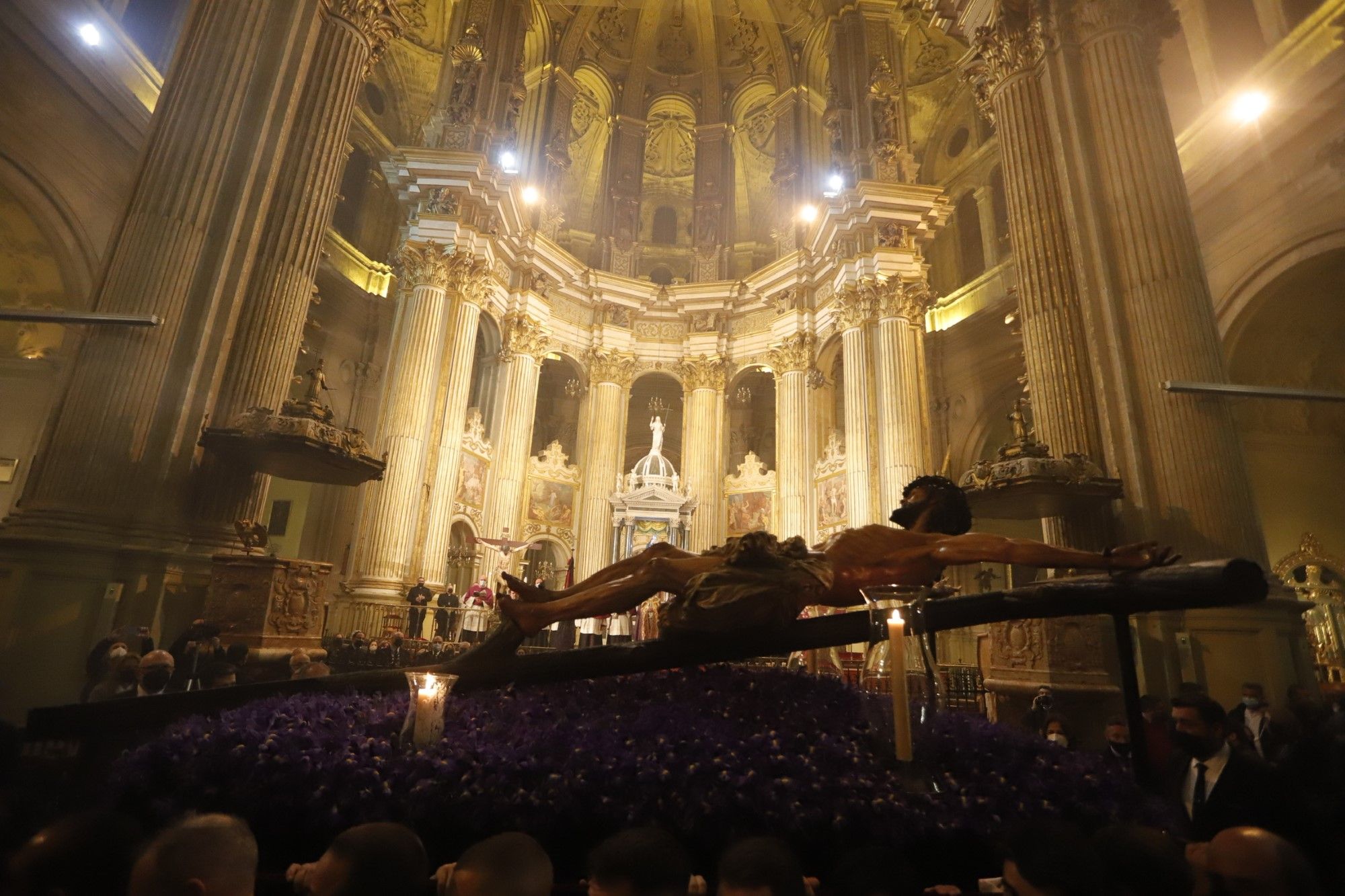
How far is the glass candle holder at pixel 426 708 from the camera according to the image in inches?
95.9

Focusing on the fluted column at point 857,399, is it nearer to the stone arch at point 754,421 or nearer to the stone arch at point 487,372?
the stone arch at point 754,421

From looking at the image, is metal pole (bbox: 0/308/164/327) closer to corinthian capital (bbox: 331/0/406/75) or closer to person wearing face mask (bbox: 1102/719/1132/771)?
corinthian capital (bbox: 331/0/406/75)

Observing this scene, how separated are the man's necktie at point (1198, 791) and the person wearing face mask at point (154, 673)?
19.6ft

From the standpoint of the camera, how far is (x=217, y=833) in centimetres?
153

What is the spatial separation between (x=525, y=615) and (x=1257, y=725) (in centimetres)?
641

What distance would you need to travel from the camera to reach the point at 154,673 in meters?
4.76

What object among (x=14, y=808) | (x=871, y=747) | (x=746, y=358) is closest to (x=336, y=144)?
(x=14, y=808)

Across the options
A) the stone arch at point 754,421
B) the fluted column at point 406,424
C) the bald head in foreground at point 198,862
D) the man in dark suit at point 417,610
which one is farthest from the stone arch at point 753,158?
the bald head in foreground at point 198,862

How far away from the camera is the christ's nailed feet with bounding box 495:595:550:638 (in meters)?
2.99

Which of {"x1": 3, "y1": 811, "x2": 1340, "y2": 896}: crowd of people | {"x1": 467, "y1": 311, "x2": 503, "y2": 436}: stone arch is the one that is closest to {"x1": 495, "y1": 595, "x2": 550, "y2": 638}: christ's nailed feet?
{"x1": 3, "y1": 811, "x2": 1340, "y2": 896}: crowd of people

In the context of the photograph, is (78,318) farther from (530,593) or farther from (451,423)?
(451,423)

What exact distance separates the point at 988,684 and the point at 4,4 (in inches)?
658

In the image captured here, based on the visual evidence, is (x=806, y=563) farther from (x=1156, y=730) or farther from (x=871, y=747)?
(x=1156, y=730)

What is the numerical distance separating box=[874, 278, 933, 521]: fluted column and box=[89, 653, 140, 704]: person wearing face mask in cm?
1442
